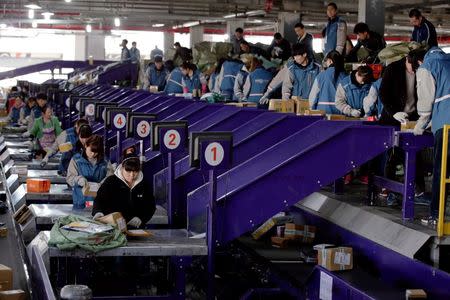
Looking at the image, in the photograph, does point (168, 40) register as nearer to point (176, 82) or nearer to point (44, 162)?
point (176, 82)

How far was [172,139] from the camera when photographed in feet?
24.0

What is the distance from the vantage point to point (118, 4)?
25.4 metres

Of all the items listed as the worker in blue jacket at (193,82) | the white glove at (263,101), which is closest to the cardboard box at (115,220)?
the white glove at (263,101)

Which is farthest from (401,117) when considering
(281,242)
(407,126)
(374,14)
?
(374,14)

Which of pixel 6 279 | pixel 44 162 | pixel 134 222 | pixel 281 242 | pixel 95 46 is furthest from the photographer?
pixel 95 46

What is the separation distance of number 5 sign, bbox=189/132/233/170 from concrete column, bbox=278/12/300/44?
1328 centimetres

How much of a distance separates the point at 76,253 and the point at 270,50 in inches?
396

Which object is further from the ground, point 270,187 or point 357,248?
point 270,187

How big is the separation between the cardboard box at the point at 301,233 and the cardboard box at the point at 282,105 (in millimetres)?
2615

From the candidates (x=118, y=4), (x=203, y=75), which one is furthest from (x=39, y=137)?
(x=118, y=4)

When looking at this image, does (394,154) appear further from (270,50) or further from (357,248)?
(270,50)

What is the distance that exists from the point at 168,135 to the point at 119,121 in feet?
7.88

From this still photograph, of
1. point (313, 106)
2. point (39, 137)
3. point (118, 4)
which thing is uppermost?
point (118, 4)

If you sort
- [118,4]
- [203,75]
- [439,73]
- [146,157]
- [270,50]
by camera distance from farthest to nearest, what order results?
[118,4], [203,75], [270,50], [146,157], [439,73]
